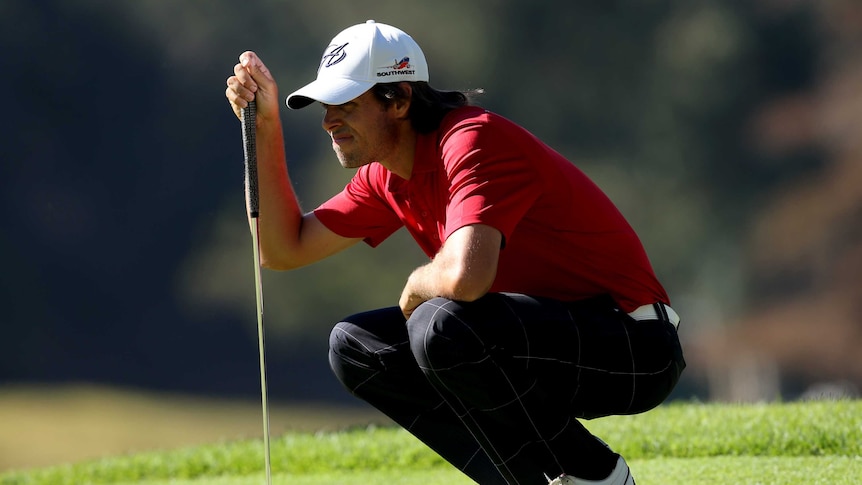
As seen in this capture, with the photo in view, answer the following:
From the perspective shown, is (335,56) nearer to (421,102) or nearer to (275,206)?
(421,102)

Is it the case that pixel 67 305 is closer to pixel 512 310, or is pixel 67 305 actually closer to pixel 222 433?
pixel 222 433

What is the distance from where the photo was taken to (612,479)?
2.38 metres

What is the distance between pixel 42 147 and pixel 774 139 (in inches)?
125

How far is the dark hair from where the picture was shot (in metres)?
2.61

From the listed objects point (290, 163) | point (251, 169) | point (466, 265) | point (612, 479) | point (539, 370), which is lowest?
point (612, 479)

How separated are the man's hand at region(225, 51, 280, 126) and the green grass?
4.09 ft

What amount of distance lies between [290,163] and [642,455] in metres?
2.36

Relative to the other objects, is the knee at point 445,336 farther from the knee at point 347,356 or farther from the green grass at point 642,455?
the green grass at point 642,455

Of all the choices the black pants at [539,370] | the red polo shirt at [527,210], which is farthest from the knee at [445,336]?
the red polo shirt at [527,210]

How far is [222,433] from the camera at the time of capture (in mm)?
5312

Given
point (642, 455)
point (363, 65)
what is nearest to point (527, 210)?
point (363, 65)

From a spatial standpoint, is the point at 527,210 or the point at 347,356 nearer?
the point at 527,210

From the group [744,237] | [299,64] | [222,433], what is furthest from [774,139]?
[222,433]

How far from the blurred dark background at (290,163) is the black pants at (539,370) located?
2.82 metres
